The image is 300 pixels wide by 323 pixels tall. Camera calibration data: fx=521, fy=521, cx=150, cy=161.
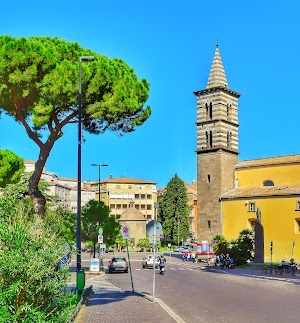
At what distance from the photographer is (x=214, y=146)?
193 feet

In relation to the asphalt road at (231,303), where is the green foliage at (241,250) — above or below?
above

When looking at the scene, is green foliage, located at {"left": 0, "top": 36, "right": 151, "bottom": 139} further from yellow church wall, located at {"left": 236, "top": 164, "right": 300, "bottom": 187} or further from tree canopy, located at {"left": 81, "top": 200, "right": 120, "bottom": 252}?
yellow church wall, located at {"left": 236, "top": 164, "right": 300, "bottom": 187}

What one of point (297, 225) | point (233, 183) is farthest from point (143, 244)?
point (297, 225)

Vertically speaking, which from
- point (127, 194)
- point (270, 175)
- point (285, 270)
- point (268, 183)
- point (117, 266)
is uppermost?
point (127, 194)

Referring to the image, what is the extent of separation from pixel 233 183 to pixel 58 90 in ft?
134

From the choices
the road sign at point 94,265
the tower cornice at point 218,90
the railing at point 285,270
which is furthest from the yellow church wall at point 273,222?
the road sign at point 94,265

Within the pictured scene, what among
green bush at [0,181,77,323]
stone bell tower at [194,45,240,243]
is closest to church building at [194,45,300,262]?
stone bell tower at [194,45,240,243]

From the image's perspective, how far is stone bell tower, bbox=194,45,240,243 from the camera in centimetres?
5794

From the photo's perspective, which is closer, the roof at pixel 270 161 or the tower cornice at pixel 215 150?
the roof at pixel 270 161

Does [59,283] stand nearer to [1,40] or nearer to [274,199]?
[1,40]

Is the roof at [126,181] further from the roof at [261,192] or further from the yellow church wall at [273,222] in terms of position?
the yellow church wall at [273,222]

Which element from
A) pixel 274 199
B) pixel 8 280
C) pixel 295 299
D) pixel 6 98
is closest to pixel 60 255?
pixel 8 280

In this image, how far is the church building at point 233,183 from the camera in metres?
52.1

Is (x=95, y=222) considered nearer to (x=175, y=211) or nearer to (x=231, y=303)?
(x=231, y=303)
